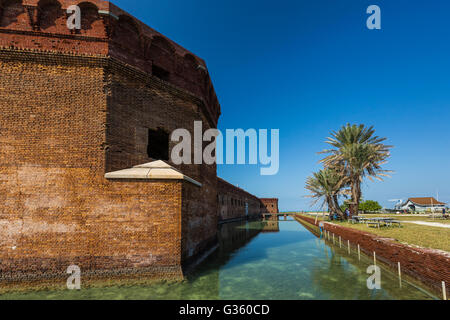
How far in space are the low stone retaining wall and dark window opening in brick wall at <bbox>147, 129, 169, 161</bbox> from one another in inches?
363

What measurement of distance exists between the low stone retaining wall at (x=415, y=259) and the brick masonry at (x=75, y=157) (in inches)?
268

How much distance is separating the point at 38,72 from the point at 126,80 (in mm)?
2582

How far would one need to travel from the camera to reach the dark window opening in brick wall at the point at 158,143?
30.3 feet

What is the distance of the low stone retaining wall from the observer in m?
5.43

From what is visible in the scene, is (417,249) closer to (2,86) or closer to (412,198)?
(2,86)

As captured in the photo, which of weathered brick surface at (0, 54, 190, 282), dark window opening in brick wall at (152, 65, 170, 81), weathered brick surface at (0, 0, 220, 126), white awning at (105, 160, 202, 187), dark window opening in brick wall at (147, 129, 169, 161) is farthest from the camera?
dark window opening in brick wall at (152, 65, 170, 81)

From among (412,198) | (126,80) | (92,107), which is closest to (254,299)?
(92,107)

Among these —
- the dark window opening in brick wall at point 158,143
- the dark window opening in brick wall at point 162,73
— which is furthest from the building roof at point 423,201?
the dark window opening in brick wall at point 162,73

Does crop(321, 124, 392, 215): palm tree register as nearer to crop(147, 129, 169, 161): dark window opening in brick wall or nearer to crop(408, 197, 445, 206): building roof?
crop(147, 129, 169, 161): dark window opening in brick wall

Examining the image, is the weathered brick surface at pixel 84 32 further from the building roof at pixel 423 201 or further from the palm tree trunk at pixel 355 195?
the building roof at pixel 423 201

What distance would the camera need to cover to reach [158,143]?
34.3ft

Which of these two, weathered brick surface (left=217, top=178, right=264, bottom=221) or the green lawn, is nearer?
the green lawn

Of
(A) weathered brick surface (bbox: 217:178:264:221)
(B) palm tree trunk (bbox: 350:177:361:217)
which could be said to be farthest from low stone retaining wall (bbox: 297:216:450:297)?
(A) weathered brick surface (bbox: 217:178:264:221)

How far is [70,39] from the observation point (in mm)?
7496
